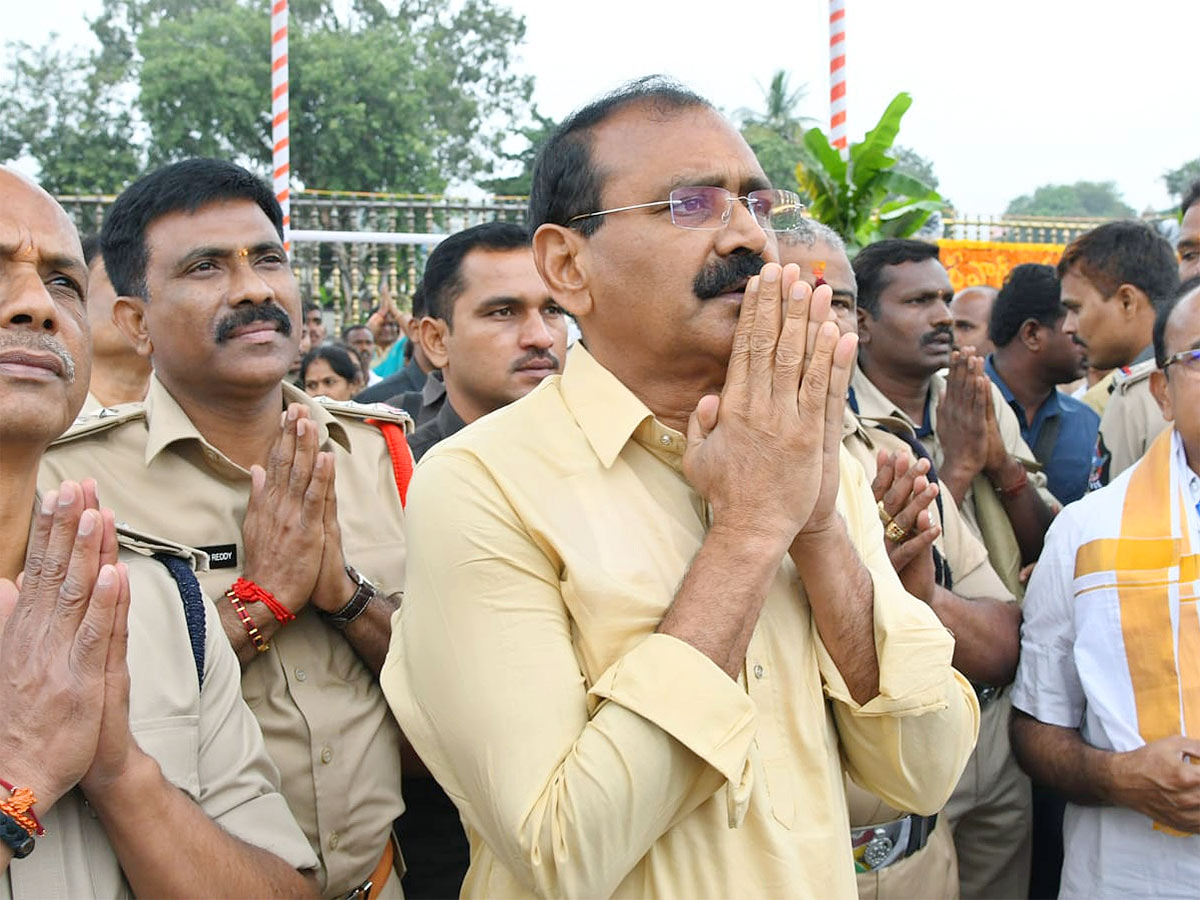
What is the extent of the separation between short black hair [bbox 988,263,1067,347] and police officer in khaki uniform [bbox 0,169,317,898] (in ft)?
13.7

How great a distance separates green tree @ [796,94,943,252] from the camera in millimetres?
7598

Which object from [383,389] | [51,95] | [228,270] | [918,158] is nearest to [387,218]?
[383,389]

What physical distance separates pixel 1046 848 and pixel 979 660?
1.18 metres

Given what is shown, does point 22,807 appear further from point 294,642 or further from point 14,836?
point 294,642

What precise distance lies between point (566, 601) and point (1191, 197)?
160 inches

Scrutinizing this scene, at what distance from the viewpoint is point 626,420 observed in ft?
5.87

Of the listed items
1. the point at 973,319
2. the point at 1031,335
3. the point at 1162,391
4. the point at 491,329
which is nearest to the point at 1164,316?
the point at 1162,391

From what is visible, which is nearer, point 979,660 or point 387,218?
point 979,660

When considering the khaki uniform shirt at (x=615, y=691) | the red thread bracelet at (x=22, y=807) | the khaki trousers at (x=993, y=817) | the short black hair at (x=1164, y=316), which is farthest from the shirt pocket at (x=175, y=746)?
the short black hair at (x=1164, y=316)

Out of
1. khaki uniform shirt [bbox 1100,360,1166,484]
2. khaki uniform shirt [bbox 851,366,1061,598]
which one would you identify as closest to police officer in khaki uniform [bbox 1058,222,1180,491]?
khaki uniform shirt [bbox 1100,360,1166,484]

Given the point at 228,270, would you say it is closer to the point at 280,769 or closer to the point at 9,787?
the point at 280,769

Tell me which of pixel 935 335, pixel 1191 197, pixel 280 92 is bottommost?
pixel 935 335

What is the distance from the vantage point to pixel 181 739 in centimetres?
181

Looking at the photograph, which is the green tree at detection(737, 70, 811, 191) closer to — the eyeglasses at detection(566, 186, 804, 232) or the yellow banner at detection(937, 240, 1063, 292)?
the yellow banner at detection(937, 240, 1063, 292)
